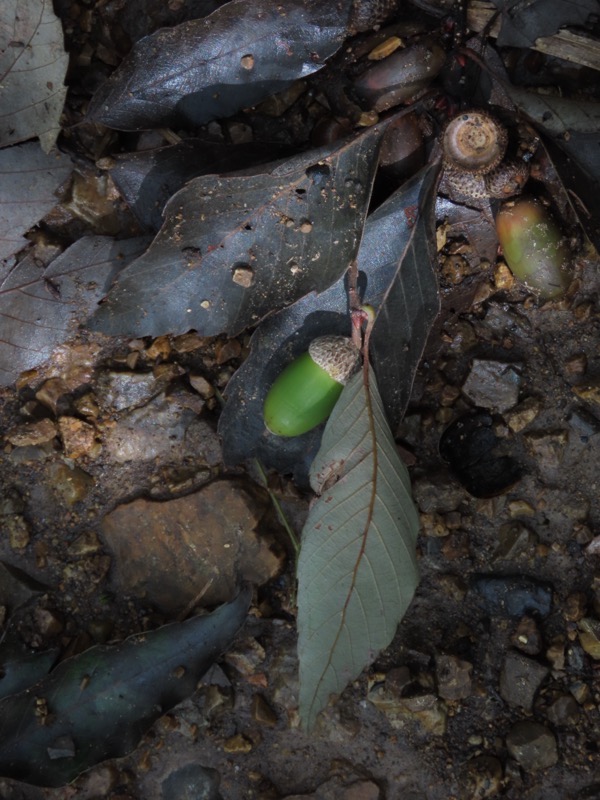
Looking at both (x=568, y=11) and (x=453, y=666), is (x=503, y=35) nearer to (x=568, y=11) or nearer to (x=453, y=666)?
(x=568, y=11)

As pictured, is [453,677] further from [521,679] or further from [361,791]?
[361,791]

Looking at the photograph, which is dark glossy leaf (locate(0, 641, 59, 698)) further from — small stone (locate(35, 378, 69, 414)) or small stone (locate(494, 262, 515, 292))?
small stone (locate(494, 262, 515, 292))

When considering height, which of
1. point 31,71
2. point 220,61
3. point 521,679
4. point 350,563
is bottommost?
point 521,679

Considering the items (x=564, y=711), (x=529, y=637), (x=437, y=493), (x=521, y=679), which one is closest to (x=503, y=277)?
(x=437, y=493)

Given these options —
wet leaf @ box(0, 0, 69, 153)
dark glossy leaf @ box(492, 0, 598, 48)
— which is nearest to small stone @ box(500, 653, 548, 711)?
dark glossy leaf @ box(492, 0, 598, 48)

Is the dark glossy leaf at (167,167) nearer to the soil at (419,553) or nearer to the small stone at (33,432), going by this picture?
the soil at (419,553)

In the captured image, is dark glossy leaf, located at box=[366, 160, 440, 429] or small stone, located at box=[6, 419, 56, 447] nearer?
dark glossy leaf, located at box=[366, 160, 440, 429]

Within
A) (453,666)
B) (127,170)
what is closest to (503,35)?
(127,170)
